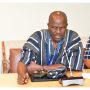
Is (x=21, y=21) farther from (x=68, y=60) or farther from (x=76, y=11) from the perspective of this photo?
(x=68, y=60)

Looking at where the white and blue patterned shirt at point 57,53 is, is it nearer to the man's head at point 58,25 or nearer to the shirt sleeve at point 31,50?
the shirt sleeve at point 31,50

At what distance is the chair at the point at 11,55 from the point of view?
9.65 feet

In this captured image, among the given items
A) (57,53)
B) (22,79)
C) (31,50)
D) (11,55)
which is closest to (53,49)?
(57,53)

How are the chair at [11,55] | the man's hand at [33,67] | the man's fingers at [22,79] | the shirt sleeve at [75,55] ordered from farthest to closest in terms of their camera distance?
the chair at [11,55]
the shirt sleeve at [75,55]
the man's hand at [33,67]
the man's fingers at [22,79]

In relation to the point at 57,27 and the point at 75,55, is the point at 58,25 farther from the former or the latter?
the point at 75,55

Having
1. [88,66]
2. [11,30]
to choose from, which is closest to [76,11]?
[11,30]

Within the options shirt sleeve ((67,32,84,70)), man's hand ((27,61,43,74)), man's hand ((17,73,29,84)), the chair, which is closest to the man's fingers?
man's hand ((17,73,29,84))

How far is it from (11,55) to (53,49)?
2.21ft

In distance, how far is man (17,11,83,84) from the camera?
241cm

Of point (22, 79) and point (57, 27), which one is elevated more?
point (57, 27)

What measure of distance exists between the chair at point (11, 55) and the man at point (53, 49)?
18.5 inches

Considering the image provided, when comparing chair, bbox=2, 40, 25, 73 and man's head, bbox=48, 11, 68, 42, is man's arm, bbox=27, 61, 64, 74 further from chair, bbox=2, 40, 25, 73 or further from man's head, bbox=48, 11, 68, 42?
chair, bbox=2, 40, 25, 73

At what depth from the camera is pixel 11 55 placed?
2.97 m

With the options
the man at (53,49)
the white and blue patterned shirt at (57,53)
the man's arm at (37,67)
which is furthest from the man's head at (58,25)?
the man's arm at (37,67)
